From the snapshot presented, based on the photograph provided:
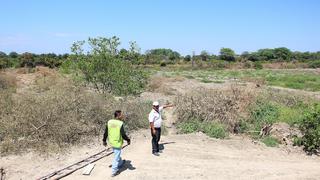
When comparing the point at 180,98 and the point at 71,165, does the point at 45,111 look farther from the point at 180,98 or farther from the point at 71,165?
the point at 180,98

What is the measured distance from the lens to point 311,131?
1312 centimetres

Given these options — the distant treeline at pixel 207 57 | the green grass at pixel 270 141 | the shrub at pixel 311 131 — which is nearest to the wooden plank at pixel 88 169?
the green grass at pixel 270 141

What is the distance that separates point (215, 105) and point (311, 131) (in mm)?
3782

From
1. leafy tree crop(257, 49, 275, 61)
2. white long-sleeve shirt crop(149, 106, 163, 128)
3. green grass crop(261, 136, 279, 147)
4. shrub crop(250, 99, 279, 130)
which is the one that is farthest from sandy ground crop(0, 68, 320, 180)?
leafy tree crop(257, 49, 275, 61)

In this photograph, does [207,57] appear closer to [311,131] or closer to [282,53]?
[282,53]

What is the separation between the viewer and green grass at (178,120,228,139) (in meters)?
13.9

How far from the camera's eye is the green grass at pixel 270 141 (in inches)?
519

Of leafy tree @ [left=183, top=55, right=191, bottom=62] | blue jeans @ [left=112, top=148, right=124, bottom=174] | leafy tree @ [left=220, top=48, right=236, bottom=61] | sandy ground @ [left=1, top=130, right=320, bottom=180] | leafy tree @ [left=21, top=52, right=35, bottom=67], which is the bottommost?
sandy ground @ [left=1, top=130, right=320, bottom=180]

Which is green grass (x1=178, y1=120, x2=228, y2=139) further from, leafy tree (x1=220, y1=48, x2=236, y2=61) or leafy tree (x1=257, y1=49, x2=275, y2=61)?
leafy tree (x1=257, y1=49, x2=275, y2=61)

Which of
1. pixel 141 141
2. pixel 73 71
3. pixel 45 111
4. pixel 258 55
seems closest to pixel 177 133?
pixel 141 141

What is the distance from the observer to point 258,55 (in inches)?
4464

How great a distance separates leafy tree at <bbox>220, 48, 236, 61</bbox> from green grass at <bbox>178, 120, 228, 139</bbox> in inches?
3518

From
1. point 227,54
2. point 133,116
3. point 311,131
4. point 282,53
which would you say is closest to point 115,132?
point 133,116

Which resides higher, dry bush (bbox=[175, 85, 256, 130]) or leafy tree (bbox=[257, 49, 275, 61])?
leafy tree (bbox=[257, 49, 275, 61])
